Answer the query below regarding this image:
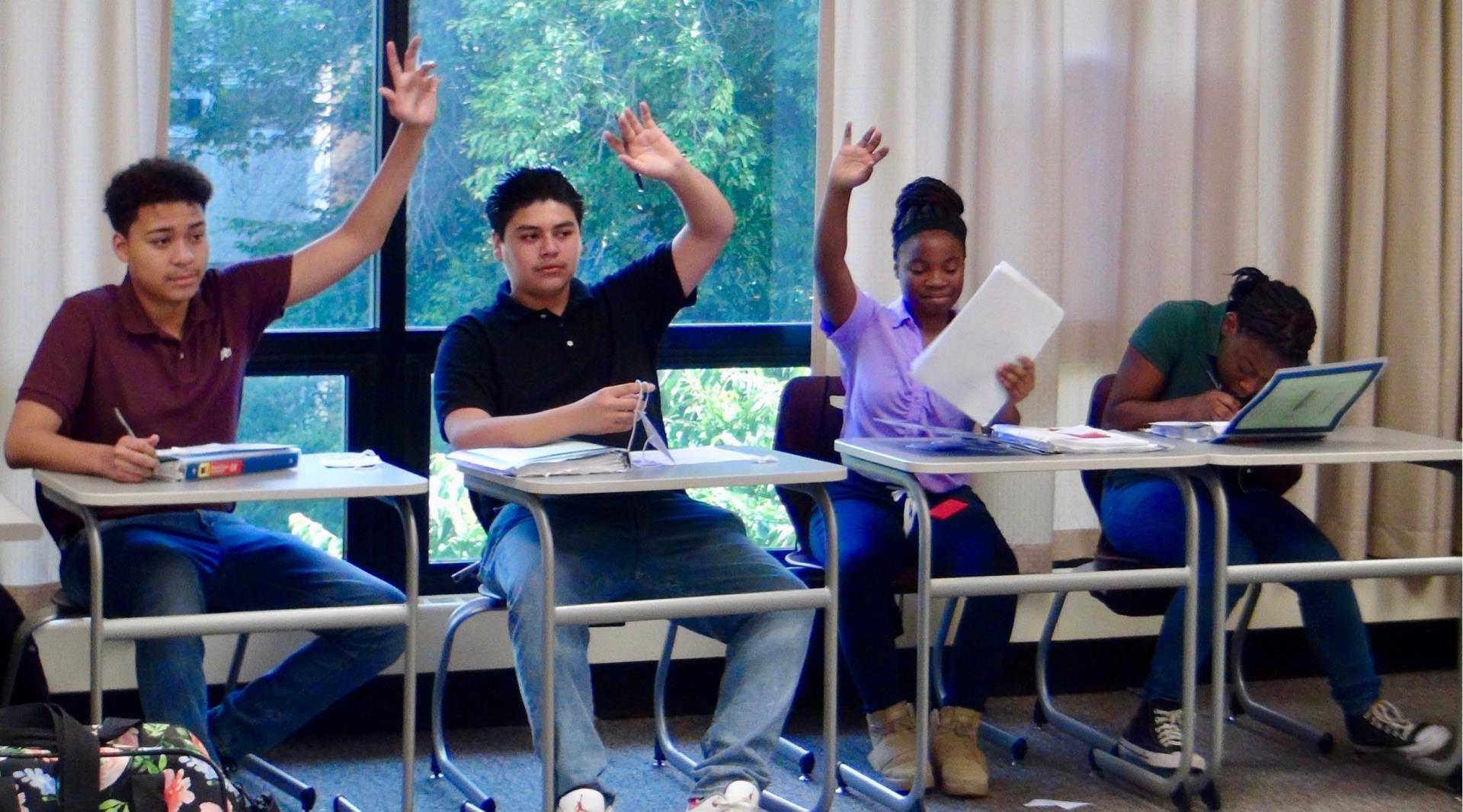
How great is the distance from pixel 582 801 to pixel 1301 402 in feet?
5.13

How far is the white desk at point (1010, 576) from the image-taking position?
2.93 meters

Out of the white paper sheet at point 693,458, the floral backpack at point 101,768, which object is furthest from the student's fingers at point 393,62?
the floral backpack at point 101,768

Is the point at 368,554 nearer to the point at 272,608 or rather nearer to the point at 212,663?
the point at 212,663

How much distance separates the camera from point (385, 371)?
365cm

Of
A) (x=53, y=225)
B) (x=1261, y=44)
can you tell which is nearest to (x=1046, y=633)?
(x=1261, y=44)

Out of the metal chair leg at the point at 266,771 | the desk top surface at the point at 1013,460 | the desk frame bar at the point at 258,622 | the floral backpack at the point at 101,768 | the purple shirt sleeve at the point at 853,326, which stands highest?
the purple shirt sleeve at the point at 853,326

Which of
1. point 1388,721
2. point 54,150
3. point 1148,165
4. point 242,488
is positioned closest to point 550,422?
point 242,488

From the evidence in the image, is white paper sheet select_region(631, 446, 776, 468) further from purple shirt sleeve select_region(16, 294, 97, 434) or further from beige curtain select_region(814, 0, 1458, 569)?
purple shirt sleeve select_region(16, 294, 97, 434)

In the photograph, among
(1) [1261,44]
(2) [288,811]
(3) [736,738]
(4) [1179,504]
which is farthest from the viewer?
(1) [1261,44]

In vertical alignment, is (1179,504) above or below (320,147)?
below

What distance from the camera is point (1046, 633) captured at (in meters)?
3.79

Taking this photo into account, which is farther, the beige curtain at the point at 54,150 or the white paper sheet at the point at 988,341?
the beige curtain at the point at 54,150

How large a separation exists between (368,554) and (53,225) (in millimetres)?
991

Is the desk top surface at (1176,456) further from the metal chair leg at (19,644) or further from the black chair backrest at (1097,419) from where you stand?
the metal chair leg at (19,644)
